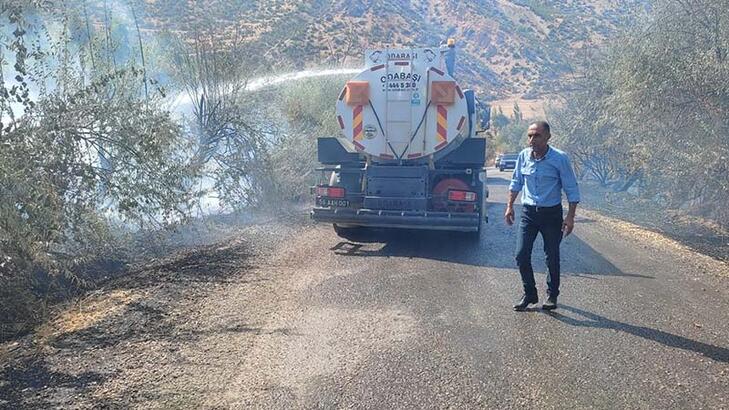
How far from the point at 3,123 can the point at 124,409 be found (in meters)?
3.35

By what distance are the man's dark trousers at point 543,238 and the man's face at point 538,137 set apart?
0.61m

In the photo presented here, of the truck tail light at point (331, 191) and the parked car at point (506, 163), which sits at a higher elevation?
the truck tail light at point (331, 191)

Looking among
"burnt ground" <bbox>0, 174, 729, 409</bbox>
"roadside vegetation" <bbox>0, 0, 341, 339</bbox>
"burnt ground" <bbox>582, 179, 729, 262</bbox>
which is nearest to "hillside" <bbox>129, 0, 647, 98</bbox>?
"burnt ground" <bbox>582, 179, 729, 262</bbox>

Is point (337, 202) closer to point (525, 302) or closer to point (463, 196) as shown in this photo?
point (463, 196)

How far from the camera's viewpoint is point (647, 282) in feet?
23.1

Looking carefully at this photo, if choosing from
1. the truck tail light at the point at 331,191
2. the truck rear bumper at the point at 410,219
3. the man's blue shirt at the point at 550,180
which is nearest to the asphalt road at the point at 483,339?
the truck rear bumper at the point at 410,219

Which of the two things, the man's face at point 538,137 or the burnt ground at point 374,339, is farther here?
the man's face at point 538,137

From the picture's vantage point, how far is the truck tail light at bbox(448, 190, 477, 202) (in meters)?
8.77

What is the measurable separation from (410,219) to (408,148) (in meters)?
1.22

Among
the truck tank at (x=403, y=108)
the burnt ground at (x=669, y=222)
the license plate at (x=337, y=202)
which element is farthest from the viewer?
the burnt ground at (x=669, y=222)

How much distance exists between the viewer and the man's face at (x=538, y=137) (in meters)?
5.57

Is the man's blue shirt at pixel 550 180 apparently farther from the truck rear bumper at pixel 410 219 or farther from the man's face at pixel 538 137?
the truck rear bumper at pixel 410 219

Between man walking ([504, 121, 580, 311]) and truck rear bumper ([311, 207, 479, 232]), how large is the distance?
267 cm

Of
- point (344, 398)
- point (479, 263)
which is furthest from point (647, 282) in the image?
point (344, 398)
